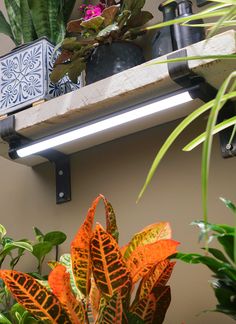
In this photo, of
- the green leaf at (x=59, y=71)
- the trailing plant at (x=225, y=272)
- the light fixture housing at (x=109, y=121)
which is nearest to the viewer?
the trailing plant at (x=225, y=272)

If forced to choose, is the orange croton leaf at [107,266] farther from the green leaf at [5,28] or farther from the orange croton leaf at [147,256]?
the green leaf at [5,28]

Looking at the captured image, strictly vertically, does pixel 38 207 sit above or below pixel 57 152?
below

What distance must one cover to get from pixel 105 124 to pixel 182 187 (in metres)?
0.27

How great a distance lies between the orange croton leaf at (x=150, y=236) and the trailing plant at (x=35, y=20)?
752mm

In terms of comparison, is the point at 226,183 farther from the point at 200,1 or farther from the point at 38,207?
the point at 38,207

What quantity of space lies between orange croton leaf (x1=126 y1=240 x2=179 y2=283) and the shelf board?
1.22 feet

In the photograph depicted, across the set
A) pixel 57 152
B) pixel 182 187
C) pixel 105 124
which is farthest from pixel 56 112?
pixel 182 187

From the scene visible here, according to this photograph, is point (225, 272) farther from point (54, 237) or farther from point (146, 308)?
point (54, 237)

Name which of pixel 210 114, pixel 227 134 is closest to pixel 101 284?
pixel 210 114

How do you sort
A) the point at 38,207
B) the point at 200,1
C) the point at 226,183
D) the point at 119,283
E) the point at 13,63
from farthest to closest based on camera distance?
the point at 38,207 → the point at 13,63 → the point at 200,1 → the point at 226,183 → the point at 119,283

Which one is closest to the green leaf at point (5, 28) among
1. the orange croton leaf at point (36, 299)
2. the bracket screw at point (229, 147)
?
the bracket screw at point (229, 147)

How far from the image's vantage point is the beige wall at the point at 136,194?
3.98 feet

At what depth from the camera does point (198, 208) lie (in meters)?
1.25

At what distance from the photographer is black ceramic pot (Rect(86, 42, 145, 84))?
4.21 ft
